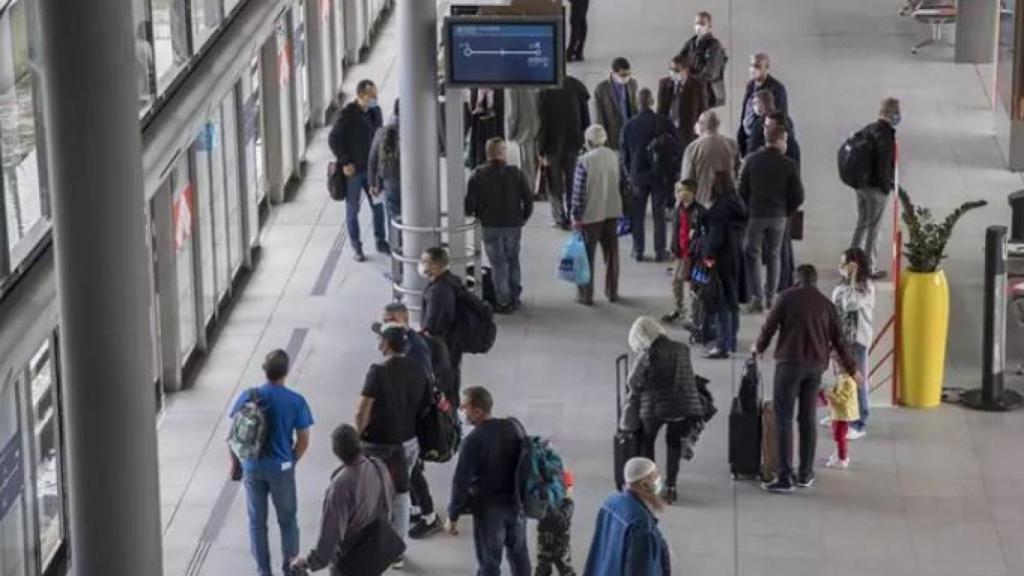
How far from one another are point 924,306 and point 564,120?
214 inches

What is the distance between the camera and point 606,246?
2189cm

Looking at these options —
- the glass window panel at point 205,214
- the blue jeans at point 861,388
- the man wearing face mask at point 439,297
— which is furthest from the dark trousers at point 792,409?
the glass window panel at point 205,214

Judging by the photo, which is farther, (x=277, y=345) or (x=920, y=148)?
(x=920, y=148)

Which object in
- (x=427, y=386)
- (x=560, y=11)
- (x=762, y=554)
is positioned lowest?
(x=762, y=554)

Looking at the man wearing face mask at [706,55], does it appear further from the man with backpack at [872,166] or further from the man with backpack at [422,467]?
the man with backpack at [422,467]

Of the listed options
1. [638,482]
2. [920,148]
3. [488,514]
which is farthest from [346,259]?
[638,482]

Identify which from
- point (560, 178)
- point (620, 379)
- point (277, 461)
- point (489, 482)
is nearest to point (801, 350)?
point (620, 379)

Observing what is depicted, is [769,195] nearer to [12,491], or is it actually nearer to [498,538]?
[498,538]

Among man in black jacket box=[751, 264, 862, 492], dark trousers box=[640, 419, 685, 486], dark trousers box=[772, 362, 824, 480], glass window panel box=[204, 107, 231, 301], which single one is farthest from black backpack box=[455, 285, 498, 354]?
glass window panel box=[204, 107, 231, 301]

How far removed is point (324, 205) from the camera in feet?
83.9

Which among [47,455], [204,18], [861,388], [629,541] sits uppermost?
[204,18]

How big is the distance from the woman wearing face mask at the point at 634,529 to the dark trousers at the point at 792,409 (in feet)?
12.0

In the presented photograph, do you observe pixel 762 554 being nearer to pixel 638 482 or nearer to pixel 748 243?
pixel 638 482

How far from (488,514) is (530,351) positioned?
5.70 meters
